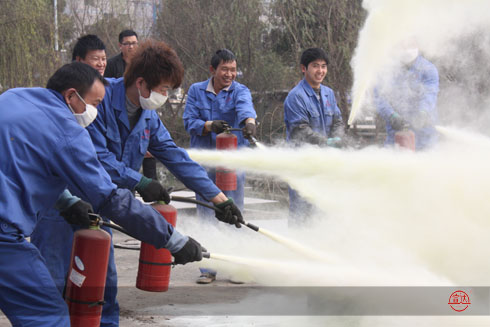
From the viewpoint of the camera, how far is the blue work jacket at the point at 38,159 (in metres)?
2.68

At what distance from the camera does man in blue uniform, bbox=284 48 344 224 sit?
5.53 meters

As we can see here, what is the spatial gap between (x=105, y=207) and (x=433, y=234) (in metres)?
2.79

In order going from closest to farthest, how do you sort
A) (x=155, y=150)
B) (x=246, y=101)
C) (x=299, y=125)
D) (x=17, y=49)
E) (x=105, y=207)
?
1. (x=105, y=207)
2. (x=155, y=150)
3. (x=299, y=125)
4. (x=246, y=101)
5. (x=17, y=49)

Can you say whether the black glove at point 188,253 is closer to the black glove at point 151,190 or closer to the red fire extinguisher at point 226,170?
the black glove at point 151,190

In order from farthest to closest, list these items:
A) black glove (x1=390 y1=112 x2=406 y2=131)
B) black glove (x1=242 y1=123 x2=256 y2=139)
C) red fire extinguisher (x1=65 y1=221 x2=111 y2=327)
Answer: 1. black glove (x1=390 y1=112 x2=406 y2=131)
2. black glove (x1=242 y1=123 x2=256 y2=139)
3. red fire extinguisher (x1=65 y1=221 x2=111 y2=327)

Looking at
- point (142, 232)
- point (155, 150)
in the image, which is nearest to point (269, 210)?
point (155, 150)

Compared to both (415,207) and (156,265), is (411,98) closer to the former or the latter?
(415,207)

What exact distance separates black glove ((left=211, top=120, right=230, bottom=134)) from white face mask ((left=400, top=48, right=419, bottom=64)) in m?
2.15

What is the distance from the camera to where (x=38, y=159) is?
8.96ft

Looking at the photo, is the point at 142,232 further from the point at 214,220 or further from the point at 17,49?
the point at 17,49

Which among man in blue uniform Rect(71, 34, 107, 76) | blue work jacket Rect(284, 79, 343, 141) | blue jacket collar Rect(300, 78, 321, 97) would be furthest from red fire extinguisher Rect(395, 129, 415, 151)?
man in blue uniform Rect(71, 34, 107, 76)

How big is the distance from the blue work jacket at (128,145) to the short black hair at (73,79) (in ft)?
2.50

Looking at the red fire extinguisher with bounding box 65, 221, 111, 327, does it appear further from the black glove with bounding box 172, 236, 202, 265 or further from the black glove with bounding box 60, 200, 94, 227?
the black glove with bounding box 172, 236, 202, 265

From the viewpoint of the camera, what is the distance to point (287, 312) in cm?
464
